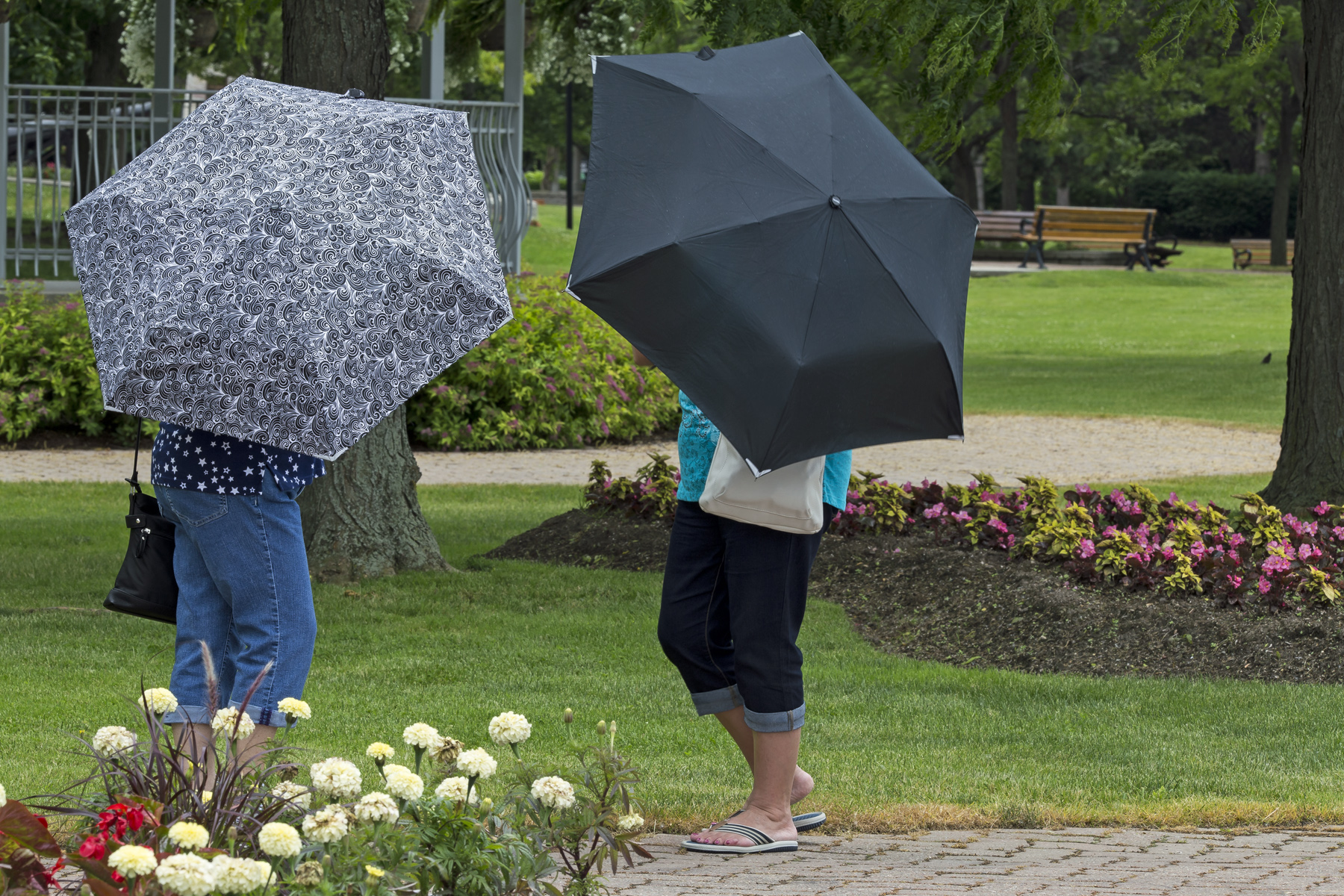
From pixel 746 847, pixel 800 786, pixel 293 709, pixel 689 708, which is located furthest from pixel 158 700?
pixel 689 708

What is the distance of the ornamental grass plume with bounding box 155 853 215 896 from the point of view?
6.68ft

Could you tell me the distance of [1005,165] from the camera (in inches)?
1446

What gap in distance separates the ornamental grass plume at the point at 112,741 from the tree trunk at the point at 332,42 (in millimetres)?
4549

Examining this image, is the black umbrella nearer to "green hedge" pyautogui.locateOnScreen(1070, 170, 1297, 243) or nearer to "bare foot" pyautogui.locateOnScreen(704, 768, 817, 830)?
"bare foot" pyautogui.locateOnScreen(704, 768, 817, 830)

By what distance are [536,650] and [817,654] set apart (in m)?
1.09

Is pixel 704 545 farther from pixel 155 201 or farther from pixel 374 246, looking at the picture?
pixel 155 201

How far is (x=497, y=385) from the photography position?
12.6 meters

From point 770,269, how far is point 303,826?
5.15ft

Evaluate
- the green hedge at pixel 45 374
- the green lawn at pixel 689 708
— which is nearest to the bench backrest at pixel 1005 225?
the green hedge at pixel 45 374

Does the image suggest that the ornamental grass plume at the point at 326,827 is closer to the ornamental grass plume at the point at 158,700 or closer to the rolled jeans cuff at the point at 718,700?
the ornamental grass plume at the point at 158,700

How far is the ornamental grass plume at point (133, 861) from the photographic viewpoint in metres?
2.08

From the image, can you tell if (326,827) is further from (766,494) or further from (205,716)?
(766,494)

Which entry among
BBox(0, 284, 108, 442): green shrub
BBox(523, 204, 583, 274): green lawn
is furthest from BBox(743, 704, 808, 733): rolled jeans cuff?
BBox(523, 204, 583, 274): green lawn

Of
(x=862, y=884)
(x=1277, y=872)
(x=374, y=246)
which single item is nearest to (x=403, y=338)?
(x=374, y=246)
